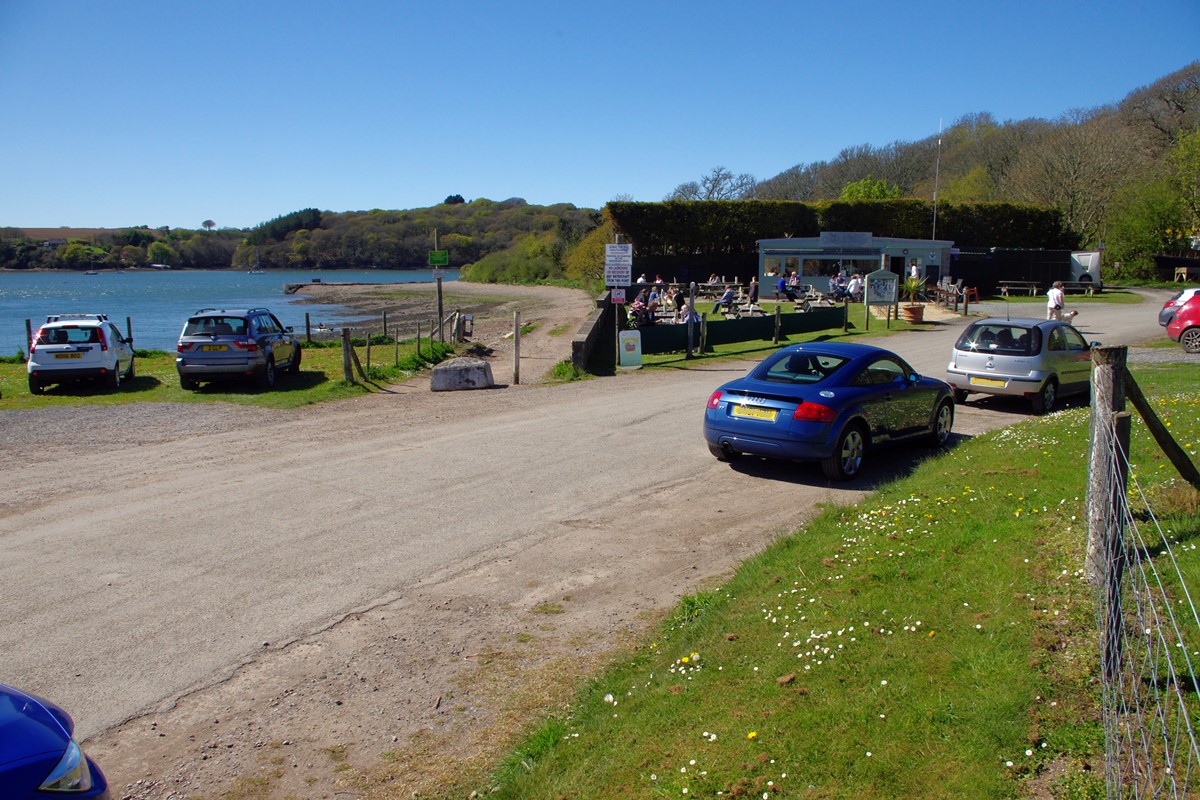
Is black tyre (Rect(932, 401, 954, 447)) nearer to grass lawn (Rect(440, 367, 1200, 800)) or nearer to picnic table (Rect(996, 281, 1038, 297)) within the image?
grass lawn (Rect(440, 367, 1200, 800))

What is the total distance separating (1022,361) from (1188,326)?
10813 millimetres

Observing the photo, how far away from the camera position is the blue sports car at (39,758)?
3297 mm

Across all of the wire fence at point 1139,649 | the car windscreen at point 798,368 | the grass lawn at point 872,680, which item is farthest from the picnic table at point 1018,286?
the wire fence at point 1139,649

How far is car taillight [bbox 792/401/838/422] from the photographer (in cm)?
1019

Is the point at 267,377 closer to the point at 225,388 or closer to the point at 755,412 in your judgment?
the point at 225,388

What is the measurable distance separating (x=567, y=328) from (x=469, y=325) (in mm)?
3628

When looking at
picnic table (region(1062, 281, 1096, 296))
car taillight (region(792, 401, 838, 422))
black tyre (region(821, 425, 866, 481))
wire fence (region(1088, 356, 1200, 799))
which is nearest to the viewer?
wire fence (region(1088, 356, 1200, 799))

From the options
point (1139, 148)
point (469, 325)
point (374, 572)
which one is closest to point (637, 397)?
point (374, 572)

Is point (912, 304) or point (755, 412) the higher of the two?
point (912, 304)

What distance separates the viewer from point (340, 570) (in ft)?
25.0

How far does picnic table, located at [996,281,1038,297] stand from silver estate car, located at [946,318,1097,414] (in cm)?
3647

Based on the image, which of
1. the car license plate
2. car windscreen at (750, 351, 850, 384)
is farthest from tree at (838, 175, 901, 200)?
the car license plate

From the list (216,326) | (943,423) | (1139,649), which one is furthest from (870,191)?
(1139,649)

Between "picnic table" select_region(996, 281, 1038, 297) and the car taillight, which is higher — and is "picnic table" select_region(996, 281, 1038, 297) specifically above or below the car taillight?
above
